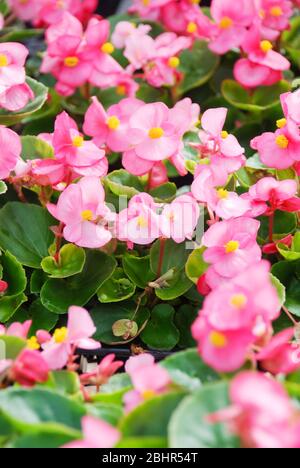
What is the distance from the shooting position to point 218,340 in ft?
2.20

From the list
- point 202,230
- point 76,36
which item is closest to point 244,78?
point 76,36

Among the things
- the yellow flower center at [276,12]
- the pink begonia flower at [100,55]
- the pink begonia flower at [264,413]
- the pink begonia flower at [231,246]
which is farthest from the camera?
the yellow flower center at [276,12]

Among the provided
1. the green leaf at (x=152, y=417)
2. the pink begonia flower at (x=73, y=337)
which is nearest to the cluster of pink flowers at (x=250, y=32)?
the pink begonia flower at (x=73, y=337)

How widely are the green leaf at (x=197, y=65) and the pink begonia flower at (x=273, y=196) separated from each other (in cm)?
49

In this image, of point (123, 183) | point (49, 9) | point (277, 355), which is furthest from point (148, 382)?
point (49, 9)

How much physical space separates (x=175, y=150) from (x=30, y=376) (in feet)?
1.28

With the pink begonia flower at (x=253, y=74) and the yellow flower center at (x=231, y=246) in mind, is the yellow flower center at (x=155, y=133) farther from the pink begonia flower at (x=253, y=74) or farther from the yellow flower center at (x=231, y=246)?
the pink begonia flower at (x=253, y=74)

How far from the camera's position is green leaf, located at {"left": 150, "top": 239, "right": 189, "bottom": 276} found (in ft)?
3.36

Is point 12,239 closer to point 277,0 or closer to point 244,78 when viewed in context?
point 244,78

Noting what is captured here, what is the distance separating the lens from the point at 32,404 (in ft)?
2.27

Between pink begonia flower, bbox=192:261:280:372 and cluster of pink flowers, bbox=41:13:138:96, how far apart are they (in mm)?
662

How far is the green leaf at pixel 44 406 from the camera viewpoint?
2.26 ft

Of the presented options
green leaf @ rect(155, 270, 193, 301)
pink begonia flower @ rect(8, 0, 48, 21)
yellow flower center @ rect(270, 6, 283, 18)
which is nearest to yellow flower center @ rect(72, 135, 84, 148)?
green leaf @ rect(155, 270, 193, 301)

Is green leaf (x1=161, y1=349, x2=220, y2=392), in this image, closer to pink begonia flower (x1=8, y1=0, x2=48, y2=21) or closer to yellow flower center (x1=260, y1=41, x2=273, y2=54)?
yellow flower center (x1=260, y1=41, x2=273, y2=54)
